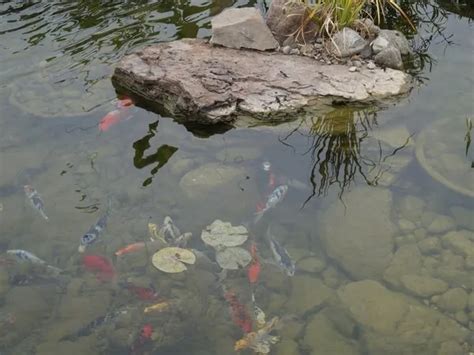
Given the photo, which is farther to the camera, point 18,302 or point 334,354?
point 18,302

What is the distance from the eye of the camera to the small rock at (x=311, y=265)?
423 cm

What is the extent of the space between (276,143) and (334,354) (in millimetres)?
2280

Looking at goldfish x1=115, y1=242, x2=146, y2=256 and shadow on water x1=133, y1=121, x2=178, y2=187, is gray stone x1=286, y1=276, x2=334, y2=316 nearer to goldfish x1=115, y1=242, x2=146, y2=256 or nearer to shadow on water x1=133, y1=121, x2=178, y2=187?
goldfish x1=115, y1=242, x2=146, y2=256

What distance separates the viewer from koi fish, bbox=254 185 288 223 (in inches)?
183

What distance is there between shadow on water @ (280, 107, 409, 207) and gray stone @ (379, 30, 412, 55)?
105 centimetres

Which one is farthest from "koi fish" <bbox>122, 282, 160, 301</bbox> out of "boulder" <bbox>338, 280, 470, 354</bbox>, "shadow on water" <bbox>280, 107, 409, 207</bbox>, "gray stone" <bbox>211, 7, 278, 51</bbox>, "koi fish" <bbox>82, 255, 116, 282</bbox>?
"gray stone" <bbox>211, 7, 278, 51</bbox>

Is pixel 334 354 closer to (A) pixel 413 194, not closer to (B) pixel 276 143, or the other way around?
(A) pixel 413 194

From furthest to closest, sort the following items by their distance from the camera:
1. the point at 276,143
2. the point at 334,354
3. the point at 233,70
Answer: the point at 233,70 → the point at 276,143 → the point at 334,354

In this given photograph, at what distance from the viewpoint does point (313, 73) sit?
5891mm

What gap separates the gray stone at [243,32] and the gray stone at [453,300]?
3400mm

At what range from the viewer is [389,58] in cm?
607

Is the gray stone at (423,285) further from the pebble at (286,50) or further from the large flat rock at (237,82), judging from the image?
the pebble at (286,50)

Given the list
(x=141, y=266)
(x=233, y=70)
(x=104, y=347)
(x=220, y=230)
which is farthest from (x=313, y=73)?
(x=104, y=347)

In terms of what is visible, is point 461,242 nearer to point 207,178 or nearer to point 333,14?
point 207,178
